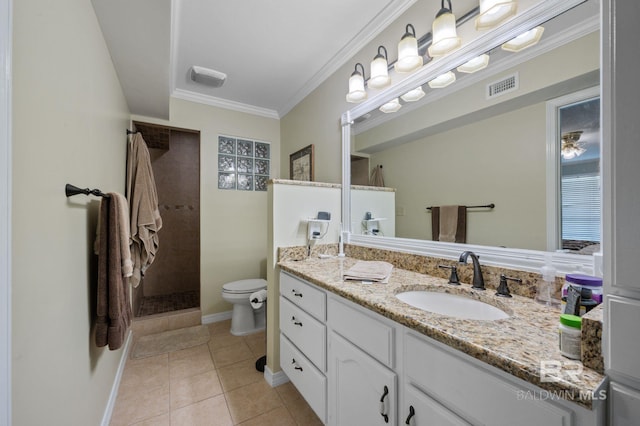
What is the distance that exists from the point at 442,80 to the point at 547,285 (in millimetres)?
1063

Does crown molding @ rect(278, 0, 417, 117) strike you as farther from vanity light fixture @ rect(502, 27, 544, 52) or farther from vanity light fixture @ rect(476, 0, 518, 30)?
vanity light fixture @ rect(502, 27, 544, 52)

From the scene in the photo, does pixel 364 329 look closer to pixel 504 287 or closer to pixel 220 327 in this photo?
pixel 504 287

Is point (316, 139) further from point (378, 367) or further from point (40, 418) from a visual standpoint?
point (40, 418)

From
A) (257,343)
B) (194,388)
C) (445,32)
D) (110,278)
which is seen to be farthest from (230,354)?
(445,32)

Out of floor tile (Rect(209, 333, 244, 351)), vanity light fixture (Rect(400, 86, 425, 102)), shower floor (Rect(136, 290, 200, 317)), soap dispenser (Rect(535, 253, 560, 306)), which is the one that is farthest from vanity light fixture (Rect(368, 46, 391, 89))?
shower floor (Rect(136, 290, 200, 317))

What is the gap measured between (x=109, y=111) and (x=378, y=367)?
79.6 inches

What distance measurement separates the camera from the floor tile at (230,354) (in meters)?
2.08

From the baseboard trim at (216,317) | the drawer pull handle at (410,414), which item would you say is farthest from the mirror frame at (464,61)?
the baseboard trim at (216,317)

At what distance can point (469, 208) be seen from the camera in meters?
1.24

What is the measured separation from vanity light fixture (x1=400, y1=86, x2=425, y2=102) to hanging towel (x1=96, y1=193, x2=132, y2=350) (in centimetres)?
163

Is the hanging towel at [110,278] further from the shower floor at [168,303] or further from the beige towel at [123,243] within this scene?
the shower floor at [168,303]

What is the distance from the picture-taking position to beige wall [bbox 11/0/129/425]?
2.07 ft

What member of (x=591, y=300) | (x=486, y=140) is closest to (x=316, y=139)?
(x=486, y=140)

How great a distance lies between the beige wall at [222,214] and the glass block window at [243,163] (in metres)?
0.06
